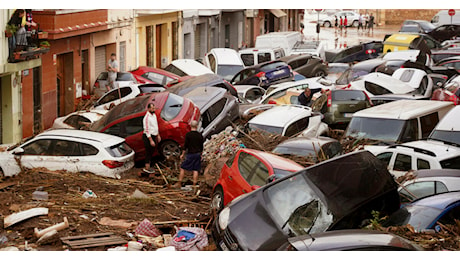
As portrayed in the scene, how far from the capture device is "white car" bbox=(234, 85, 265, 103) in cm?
2670

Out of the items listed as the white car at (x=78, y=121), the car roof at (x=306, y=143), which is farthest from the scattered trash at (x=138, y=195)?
the white car at (x=78, y=121)

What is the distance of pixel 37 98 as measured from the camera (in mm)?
25453

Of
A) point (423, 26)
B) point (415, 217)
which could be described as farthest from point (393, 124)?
point (423, 26)

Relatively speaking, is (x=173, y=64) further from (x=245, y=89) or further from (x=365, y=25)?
(x=365, y=25)

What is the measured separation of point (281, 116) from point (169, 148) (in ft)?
9.15

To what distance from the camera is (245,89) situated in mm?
27141

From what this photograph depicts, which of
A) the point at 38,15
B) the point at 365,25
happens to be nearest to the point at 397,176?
the point at 38,15

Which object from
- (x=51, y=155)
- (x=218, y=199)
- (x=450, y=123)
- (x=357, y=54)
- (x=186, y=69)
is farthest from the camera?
(x=357, y=54)

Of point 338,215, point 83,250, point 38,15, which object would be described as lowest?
point 83,250

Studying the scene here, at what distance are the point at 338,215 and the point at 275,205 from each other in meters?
0.82

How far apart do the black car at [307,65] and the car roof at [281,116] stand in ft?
43.0

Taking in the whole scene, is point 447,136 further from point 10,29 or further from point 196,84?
point 10,29

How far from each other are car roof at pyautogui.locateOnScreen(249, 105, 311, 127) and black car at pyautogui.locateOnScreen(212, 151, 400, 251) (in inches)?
280

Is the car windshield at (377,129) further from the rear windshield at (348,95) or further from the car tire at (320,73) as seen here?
the car tire at (320,73)
